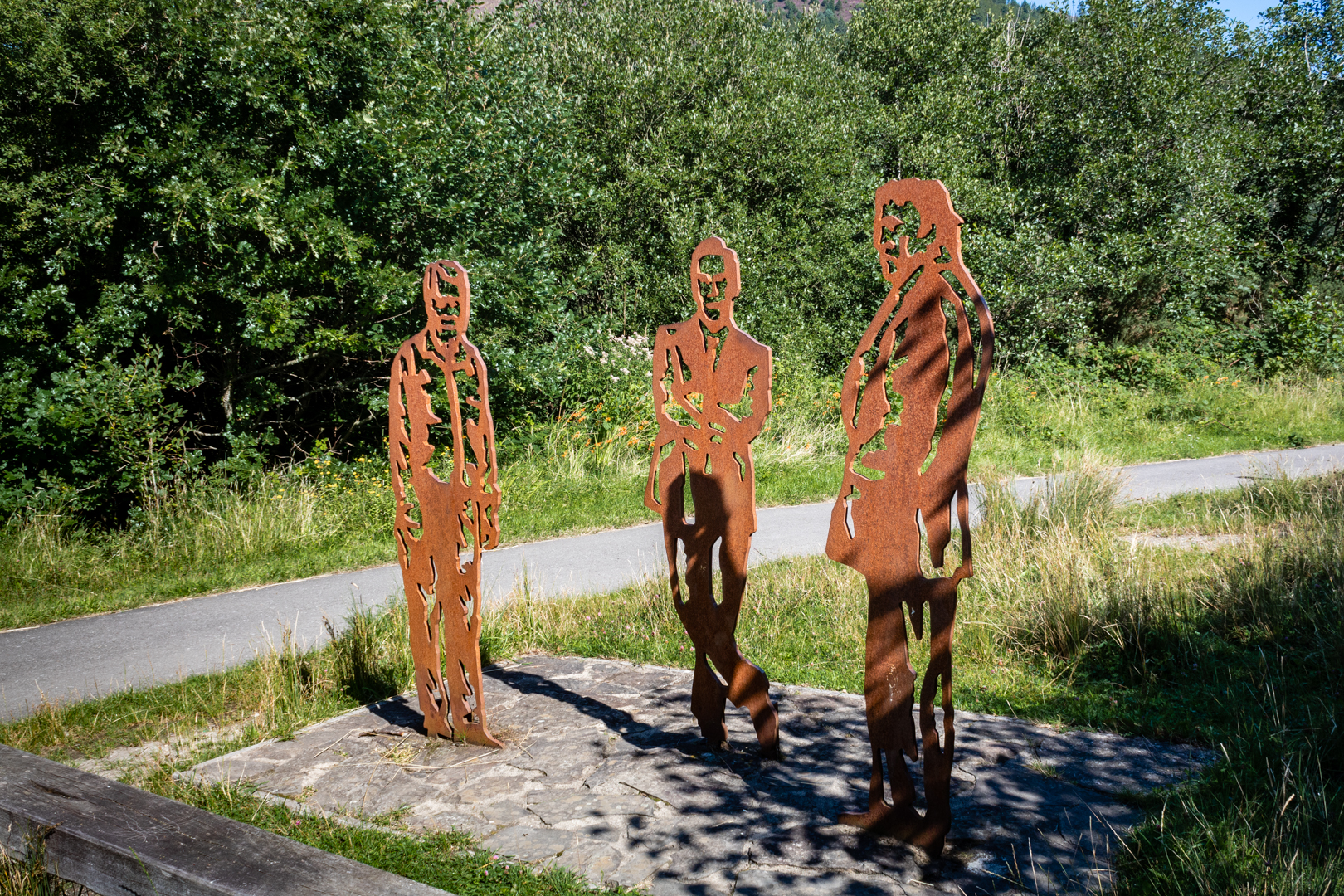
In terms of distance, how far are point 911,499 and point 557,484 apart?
7697 millimetres

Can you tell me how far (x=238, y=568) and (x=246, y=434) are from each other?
8.54 feet

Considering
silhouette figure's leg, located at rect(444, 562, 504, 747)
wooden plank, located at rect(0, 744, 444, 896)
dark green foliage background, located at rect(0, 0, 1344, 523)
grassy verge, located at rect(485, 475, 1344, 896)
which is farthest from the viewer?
dark green foliage background, located at rect(0, 0, 1344, 523)

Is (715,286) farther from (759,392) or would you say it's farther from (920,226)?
(920,226)

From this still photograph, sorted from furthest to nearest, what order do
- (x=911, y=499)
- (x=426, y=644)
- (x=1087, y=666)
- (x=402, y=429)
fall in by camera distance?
(x=1087, y=666), (x=402, y=429), (x=426, y=644), (x=911, y=499)

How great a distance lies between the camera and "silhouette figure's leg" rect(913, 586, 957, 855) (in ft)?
10.9

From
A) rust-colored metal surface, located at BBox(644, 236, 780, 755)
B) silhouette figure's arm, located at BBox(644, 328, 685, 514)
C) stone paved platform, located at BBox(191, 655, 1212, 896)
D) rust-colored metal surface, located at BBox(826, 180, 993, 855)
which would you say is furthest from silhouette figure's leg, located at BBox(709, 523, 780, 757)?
rust-colored metal surface, located at BBox(826, 180, 993, 855)

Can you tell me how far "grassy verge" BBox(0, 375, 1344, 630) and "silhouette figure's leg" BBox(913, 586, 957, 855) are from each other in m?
5.66

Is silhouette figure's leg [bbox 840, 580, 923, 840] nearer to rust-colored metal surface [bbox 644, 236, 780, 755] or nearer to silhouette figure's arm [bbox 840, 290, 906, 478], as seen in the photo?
silhouette figure's arm [bbox 840, 290, 906, 478]

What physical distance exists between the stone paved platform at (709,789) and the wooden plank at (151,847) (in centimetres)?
103

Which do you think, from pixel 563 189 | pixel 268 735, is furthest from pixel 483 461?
pixel 563 189

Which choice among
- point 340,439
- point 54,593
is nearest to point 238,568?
point 54,593

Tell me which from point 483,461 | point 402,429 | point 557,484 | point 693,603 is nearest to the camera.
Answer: point 483,461

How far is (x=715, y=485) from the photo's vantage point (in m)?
4.38

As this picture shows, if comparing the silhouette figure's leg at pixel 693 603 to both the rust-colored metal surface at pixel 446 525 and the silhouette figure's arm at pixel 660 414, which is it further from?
the rust-colored metal surface at pixel 446 525
